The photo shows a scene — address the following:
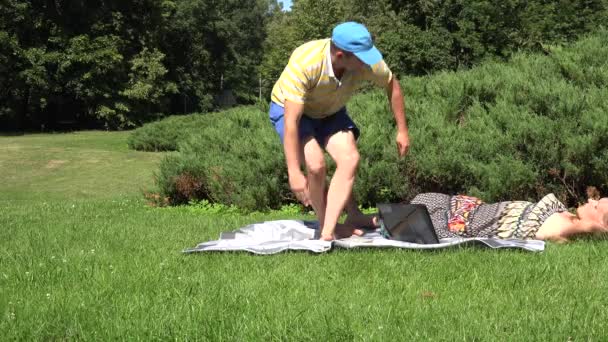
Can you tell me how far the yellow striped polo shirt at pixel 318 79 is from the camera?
16.2 feet

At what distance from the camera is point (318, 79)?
5.02 m

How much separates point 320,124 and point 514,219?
1889mm

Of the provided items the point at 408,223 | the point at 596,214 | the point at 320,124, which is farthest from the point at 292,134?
the point at 596,214

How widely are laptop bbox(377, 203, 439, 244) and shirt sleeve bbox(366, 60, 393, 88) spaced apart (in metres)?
1.06

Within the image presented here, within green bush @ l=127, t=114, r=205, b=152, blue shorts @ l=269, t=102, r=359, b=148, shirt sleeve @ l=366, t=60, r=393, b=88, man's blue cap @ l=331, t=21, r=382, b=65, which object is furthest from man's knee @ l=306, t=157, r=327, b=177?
green bush @ l=127, t=114, r=205, b=152

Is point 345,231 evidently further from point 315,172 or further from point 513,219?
point 513,219

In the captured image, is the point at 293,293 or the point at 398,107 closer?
the point at 293,293

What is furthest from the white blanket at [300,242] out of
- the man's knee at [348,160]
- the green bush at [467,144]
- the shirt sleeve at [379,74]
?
the green bush at [467,144]

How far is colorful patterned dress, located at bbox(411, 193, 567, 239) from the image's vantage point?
5.50 meters

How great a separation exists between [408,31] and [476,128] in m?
27.0

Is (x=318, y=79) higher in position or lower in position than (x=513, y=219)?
higher

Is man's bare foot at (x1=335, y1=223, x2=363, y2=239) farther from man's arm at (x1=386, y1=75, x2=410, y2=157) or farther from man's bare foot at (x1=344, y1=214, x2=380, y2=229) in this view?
man's arm at (x1=386, y1=75, x2=410, y2=157)

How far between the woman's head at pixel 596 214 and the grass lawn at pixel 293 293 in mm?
231

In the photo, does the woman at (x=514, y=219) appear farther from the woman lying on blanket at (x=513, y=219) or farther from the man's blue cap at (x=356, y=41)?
the man's blue cap at (x=356, y=41)
